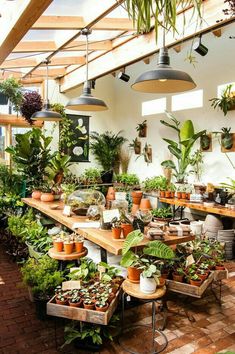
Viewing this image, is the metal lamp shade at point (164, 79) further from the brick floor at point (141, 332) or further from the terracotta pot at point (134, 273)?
the brick floor at point (141, 332)

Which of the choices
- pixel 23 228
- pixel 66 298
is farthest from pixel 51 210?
pixel 66 298

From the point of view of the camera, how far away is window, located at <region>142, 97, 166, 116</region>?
7230 millimetres

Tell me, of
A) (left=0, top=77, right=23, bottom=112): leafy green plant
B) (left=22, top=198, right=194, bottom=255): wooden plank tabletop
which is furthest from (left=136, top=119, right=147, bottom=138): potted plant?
(left=22, top=198, right=194, bottom=255): wooden plank tabletop

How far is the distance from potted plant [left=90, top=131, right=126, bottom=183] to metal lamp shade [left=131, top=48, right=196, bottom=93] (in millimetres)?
5725

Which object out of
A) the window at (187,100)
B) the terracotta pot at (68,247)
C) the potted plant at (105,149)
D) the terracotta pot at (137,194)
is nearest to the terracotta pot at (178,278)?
the terracotta pot at (68,247)

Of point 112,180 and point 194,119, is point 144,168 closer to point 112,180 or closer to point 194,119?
point 112,180

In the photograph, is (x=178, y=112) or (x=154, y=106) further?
(x=154, y=106)

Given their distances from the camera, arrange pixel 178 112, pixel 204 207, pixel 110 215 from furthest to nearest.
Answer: pixel 178 112 < pixel 204 207 < pixel 110 215

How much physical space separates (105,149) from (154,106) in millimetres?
1804

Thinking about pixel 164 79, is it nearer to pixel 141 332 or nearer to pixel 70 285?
pixel 70 285

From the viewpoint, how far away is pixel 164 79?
2.22 metres

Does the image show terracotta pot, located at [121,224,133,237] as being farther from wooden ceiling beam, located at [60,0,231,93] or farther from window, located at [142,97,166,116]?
window, located at [142,97,166,116]

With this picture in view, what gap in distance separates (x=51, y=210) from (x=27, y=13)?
2.28m

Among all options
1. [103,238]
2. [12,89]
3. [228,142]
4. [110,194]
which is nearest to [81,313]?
[103,238]
